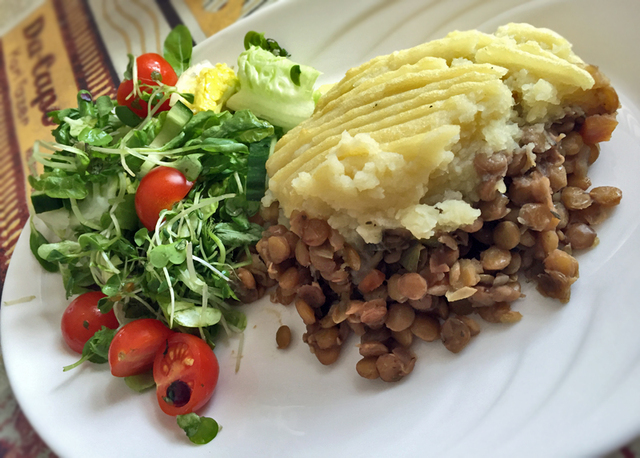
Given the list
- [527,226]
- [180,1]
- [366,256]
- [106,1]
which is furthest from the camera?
[106,1]

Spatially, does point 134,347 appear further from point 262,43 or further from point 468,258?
point 262,43

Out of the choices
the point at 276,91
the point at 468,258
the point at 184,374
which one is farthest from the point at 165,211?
the point at 468,258

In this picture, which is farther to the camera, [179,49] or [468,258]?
[179,49]

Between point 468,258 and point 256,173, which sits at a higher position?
point 256,173

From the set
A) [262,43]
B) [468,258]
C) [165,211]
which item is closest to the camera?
[468,258]

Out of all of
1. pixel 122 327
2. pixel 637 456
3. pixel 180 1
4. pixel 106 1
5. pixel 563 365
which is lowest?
pixel 637 456

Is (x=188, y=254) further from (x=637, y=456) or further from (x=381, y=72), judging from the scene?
(x=637, y=456)

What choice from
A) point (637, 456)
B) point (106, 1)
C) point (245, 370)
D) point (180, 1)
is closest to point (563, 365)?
point (637, 456)
